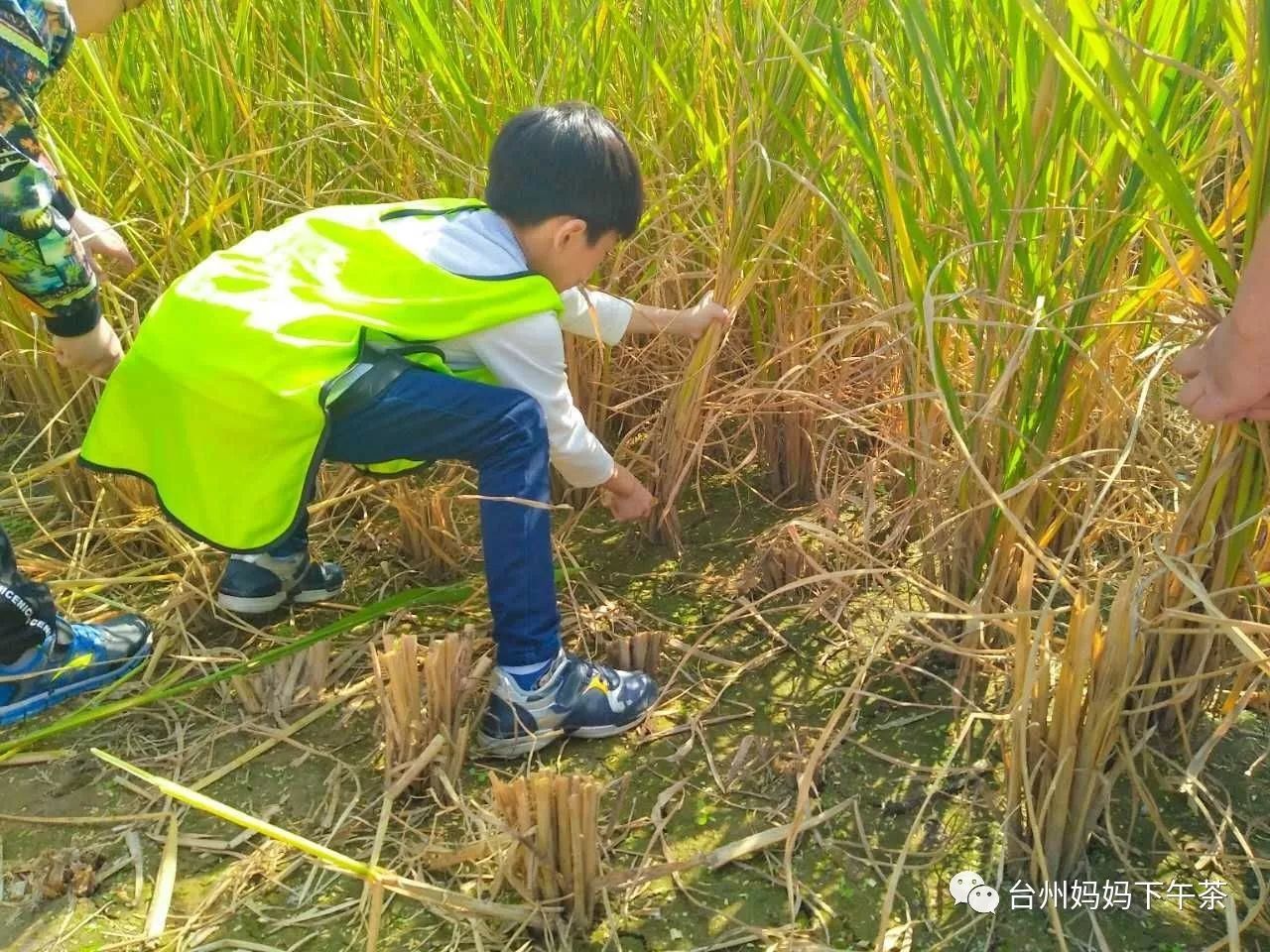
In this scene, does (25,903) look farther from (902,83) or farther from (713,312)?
(902,83)

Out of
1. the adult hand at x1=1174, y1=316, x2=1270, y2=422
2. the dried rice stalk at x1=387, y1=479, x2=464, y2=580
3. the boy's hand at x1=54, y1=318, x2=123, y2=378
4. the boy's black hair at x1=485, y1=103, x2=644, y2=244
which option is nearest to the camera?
the adult hand at x1=1174, y1=316, x2=1270, y2=422

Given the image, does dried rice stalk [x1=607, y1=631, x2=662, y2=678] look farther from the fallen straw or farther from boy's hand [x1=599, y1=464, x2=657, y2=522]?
the fallen straw

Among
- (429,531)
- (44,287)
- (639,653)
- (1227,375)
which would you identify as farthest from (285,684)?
(1227,375)

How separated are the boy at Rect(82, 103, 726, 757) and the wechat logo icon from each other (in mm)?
391

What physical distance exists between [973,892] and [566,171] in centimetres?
85

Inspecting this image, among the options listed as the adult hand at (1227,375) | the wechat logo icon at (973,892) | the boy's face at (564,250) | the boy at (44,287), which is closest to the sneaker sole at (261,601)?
the boy at (44,287)

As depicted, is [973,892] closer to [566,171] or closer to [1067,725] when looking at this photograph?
[1067,725]

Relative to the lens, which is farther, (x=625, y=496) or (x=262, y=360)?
(x=625, y=496)

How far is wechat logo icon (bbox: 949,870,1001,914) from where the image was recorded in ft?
3.04

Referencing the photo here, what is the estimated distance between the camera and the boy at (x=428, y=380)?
114 cm

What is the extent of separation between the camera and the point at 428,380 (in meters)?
1.18

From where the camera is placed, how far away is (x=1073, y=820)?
0.92 meters

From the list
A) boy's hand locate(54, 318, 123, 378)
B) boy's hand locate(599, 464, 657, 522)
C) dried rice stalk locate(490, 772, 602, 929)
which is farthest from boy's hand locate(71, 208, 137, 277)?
dried rice stalk locate(490, 772, 602, 929)

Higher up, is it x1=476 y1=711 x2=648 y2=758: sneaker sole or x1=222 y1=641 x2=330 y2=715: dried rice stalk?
x1=222 y1=641 x2=330 y2=715: dried rice stalk
